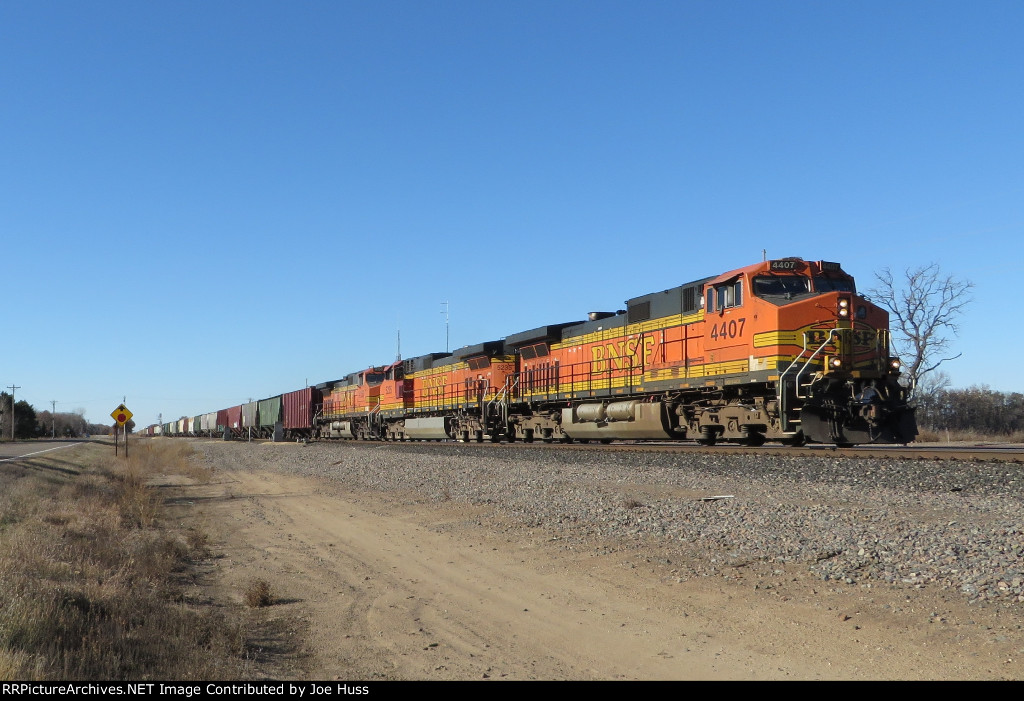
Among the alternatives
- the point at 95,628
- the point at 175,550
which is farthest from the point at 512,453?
the point at 95,628

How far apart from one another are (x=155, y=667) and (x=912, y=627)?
5.09 meters

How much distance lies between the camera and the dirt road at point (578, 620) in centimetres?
491

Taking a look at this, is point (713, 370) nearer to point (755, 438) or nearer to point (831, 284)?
point (755, 438)

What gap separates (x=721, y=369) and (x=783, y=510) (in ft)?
24.8

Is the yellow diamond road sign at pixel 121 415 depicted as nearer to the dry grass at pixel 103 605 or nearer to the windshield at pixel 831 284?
the dry grass at pixel 103 605

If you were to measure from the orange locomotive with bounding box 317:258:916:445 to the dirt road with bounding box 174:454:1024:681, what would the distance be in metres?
7.54

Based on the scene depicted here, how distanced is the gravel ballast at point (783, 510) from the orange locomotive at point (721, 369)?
4.60 ft

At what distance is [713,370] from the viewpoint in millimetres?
16984

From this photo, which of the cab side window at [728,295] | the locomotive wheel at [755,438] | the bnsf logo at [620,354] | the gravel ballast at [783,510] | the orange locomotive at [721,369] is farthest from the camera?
the bnsf logo at [620,354]

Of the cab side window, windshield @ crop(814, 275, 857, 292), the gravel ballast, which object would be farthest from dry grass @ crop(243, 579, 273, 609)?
windshield @ crop(814, 275, 857, 292)

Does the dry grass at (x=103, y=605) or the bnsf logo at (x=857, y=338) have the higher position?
the bnsf logo at (x=857, y=338)

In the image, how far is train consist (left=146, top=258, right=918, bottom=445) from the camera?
14539mm

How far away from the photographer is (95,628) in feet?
18.4

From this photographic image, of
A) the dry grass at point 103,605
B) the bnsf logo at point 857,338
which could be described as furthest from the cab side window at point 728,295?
the dry grass at point 103,605
